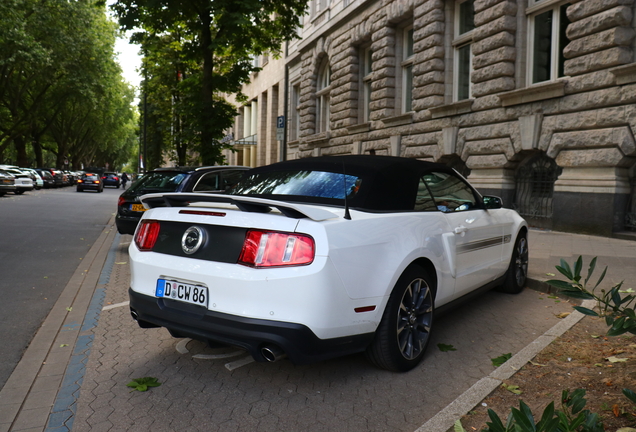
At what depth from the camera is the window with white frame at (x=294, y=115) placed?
107ft

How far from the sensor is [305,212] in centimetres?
343

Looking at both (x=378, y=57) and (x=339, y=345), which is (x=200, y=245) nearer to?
(x=339, y=345)

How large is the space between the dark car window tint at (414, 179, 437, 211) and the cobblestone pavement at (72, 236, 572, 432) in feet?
3.68

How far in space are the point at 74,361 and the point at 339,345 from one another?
2.17m

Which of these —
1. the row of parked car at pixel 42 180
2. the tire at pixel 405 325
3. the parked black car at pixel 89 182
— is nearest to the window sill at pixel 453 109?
the tire at pixel 405 325

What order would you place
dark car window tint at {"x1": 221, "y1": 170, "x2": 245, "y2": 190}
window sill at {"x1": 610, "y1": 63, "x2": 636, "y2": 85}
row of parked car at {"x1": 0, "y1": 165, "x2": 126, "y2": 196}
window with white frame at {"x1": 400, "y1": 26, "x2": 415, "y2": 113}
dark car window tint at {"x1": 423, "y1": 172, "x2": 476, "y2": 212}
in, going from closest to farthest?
dark car window tint at {"x1": 423, "y1": 172, "x2": 476, "y2": 212} → dark car window tint at {"x1": 221, "y1": 170, "x2": 245, "y2": 190} → window sill at {"x1": 610, "y1": 63, "x2": 636, "y2": 85} → window with white frame at {"x1": 400, "y1": 26, "x2": 415, "y2": 113} → row of parked car at {"x1": 0, "y1": 165, "x2": 126, "y2": 196}

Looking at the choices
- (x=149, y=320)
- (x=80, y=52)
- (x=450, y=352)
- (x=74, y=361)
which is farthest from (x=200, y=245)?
(x=80, y=52)

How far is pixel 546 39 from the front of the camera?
45.8ft

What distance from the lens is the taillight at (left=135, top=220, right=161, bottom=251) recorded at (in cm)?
409

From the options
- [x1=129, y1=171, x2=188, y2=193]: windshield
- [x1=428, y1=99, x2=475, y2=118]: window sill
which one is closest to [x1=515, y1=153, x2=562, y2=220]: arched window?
[x1=428, y1=99, x2=475, y2=118]: window sill

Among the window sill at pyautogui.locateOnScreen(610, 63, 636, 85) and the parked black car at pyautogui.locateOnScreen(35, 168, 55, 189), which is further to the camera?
the parked black car at pyautogui.locateOnScreen(35, 168, 55, 189)

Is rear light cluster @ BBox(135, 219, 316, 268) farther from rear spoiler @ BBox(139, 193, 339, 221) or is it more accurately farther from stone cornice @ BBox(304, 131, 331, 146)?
stone cornice @ BBox(304, 131, 331, 146)

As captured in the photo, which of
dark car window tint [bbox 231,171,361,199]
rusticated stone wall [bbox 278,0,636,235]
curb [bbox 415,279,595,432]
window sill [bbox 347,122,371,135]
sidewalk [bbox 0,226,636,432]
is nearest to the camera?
curb [bbox 415,279,595,432]

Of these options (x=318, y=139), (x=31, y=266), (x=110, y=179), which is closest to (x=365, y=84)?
(x=318, y=139)
